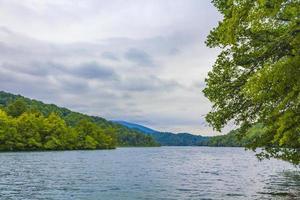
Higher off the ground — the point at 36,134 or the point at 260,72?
the point at 36,134

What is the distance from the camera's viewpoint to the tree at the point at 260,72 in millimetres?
19031

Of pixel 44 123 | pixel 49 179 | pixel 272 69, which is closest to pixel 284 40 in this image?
pixel 272 69

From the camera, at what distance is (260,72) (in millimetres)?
19734

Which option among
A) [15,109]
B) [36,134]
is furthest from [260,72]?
[15,109]

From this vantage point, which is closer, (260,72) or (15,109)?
(260,72)

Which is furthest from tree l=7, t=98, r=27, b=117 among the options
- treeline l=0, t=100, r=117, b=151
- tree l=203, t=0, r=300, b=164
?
tree l=203, t=0, r=300, b=164

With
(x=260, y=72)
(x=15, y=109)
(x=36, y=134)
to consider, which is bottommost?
(x=260, y=72)

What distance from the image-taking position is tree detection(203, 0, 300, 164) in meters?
19.0

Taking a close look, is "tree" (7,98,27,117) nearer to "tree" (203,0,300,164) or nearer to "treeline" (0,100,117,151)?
"treeline" (0,100,117,151)

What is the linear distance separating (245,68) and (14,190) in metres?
25.6

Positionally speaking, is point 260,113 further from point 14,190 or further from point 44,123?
point 44,123

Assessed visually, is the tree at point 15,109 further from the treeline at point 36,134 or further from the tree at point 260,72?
the tree at point 260,72

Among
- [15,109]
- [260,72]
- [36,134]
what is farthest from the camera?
[15,109]

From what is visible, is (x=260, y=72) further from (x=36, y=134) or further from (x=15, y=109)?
(x=15, y=109)
